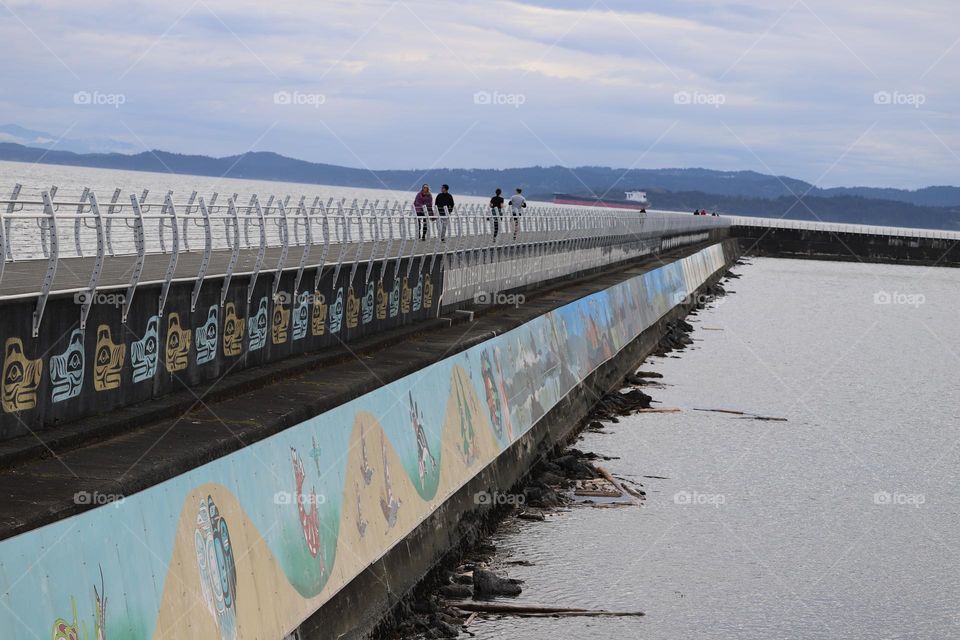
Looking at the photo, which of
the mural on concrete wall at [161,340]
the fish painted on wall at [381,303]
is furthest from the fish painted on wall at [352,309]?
the fish painted on wall at [381,303]

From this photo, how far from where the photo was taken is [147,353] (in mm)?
12914

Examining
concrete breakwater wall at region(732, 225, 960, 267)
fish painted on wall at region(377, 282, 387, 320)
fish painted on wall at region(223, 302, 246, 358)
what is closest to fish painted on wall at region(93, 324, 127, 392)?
fish painted on wall at region(223, 302, 246, 358)

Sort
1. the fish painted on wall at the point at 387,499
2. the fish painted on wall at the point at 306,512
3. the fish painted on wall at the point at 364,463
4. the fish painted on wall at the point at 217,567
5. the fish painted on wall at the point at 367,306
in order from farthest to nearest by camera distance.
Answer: the fish painted on wall at the point at 367,306 < the fish painted on wall at the point at 387,499 < the fish painted on wall at the point at 364,463 < the fish painted on wall at the point at 306,512 < the fish painted on wall at the point at 217,567

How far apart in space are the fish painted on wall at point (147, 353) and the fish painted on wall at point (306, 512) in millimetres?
2792

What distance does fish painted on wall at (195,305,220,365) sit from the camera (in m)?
14.3

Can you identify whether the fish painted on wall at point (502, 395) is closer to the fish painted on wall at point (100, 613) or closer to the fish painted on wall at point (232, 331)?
the fish painted on wall at point (232, 331)

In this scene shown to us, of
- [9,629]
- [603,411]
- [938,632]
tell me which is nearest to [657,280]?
[603,411]

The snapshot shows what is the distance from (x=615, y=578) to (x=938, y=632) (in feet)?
11.5

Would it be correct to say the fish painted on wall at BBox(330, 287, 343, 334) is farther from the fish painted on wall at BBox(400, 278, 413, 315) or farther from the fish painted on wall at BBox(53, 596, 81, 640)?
the fish painted on wall at BBox(53, 596, 81, 640)

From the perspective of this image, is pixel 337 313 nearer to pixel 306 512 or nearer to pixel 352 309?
pixel 352 309

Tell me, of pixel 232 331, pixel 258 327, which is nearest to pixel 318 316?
pixel 258 327

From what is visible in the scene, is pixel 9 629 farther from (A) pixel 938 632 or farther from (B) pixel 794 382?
(B) pixel 794 382

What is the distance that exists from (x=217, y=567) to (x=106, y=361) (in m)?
3.92

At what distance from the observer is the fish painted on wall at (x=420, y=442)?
1388cm
